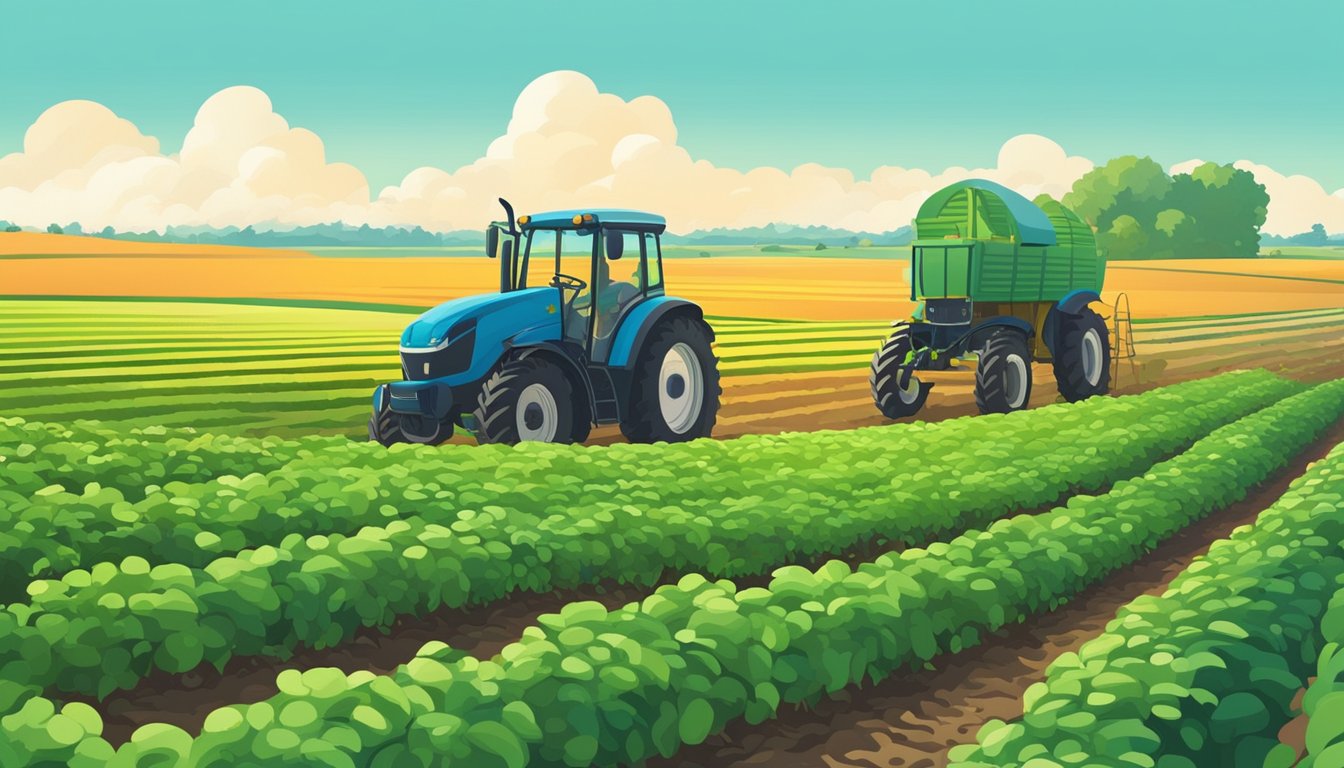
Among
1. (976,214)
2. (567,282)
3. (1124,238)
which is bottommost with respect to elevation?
(567,282)

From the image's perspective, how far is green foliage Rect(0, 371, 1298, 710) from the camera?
6273mm

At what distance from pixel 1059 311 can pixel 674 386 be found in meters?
6.99

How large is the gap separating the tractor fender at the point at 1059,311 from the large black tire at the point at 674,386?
20.7ft

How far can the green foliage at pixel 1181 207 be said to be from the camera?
86250 mm

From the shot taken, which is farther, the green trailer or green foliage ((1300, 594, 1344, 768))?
the green trailer

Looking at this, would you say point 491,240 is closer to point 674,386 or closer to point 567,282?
point 567,282

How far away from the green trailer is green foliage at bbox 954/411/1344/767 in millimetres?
9176

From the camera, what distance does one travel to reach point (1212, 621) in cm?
598

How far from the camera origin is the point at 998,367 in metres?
15.7

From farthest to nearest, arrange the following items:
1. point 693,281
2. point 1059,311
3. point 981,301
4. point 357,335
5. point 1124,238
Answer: point 1124,238 → point 693,281 → point 357,335 → point 1059,311 → point 981,301

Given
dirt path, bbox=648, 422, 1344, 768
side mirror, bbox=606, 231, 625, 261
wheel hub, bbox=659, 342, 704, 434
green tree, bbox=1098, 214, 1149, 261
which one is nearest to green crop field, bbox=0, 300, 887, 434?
wheel hub, bbox=659, 342, 704, 434

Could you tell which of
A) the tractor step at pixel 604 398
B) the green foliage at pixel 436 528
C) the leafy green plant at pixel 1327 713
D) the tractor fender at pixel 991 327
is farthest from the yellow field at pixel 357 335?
the leafy green plant at pixel 1327 713

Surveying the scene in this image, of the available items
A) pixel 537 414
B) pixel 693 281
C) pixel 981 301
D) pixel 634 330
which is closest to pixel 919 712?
pixel 537 414

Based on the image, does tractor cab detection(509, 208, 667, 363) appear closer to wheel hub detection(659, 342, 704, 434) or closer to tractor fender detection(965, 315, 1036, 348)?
wheel hub detection(659, 342, 704, 434)
